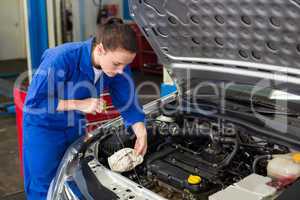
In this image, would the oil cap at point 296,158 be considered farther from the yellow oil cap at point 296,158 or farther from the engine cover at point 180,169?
the engine cover at point 180,169

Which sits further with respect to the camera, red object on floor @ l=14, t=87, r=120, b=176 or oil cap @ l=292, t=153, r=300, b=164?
red object on floor @ l=14, t=87, r=120, b=176

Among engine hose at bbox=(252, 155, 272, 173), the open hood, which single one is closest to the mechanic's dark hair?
the open hood

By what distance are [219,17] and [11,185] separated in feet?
7.22

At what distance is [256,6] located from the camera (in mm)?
1313

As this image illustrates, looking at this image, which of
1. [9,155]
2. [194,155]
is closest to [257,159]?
[194,155]

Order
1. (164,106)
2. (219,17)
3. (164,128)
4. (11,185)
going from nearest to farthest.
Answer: (219,17) → (164,128) → (164,106) → (11,185)

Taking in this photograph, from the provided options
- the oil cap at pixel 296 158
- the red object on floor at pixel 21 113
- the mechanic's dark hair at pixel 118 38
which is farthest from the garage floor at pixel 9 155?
the oil cap at pixel 296 158

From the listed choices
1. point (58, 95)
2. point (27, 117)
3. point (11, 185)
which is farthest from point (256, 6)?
point (11, 185)

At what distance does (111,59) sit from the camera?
5.15ft

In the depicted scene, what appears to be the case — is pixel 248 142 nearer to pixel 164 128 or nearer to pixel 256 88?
pixel 256 88

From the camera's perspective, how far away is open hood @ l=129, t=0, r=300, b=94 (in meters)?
1.34

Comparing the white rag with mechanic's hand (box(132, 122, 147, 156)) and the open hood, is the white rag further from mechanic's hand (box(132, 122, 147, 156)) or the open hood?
the open hood

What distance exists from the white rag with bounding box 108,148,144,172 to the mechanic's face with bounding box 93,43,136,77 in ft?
1.16

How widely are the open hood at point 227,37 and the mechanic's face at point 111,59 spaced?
27 centimetres
